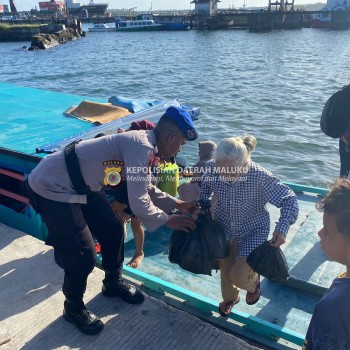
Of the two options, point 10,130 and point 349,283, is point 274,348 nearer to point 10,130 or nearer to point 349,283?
point 349,283

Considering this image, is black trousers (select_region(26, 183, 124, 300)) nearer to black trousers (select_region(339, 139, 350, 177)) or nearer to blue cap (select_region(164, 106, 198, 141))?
blue cap (select_region(164, 106, 198, 141))

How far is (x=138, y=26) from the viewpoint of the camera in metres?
71.8

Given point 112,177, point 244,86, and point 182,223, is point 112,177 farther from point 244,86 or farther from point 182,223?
point 244,86

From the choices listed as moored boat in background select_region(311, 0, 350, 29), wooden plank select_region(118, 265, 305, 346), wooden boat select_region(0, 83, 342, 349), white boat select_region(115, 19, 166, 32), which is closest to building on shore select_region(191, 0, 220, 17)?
white boat select_region(115, 19, 166, 32)

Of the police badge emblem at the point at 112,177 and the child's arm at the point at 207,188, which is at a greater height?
the police badge emblem at the point at 112,177

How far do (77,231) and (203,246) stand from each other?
98 cm

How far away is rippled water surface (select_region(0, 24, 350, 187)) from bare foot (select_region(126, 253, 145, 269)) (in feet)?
17.5

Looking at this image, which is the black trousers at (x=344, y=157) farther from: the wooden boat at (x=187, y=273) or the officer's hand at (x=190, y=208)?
the officer's hand at (x=190, y=208)

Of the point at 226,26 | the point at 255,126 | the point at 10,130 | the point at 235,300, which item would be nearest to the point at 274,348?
the point at 235,300

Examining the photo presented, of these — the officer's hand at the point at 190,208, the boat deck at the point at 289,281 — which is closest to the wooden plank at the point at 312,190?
the boat deck at the point at 289,281

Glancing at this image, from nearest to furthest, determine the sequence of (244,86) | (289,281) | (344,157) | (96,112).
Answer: (289,281) < (344,157) < (96,112) < (244,86)

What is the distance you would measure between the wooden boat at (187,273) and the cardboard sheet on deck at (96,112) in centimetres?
21

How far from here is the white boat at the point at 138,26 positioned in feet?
235

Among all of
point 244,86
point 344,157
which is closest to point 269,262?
point 344,157
